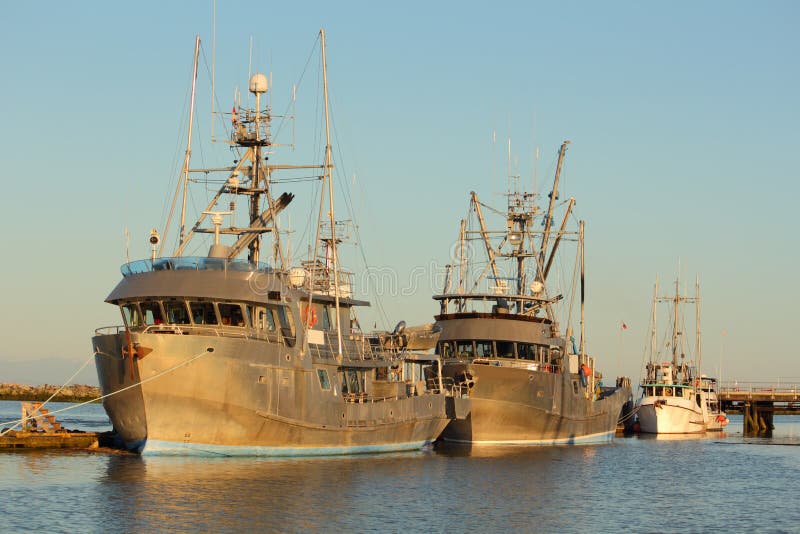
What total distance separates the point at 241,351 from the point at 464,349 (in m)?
21.5

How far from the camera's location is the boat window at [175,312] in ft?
136

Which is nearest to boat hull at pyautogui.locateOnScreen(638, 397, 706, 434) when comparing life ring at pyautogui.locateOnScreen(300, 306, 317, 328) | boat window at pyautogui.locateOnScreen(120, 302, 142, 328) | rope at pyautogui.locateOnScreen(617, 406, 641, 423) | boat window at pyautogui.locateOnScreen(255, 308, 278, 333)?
rope at pyautogui.locateOnScreen(617, 406, 641, 423)

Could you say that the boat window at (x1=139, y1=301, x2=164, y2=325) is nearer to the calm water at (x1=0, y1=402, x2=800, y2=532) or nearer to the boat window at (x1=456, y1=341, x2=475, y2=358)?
the calm water at (x1=0, y1=402, x2=800, y2=532)

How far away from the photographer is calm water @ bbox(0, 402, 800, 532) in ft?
99.6

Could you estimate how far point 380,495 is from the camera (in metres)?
36.0

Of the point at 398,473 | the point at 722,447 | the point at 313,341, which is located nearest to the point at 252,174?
the point at 313,341

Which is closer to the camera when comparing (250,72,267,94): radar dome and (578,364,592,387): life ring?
(250,72,267,94): radar dome

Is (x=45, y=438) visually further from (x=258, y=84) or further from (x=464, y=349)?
(x=464, y=349)

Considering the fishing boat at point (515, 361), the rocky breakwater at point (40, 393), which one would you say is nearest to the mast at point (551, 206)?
the fishing boat at point (515, 361)

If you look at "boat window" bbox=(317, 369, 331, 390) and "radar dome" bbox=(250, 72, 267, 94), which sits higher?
"radar dome" bbox=(250, 72, 267, 94)

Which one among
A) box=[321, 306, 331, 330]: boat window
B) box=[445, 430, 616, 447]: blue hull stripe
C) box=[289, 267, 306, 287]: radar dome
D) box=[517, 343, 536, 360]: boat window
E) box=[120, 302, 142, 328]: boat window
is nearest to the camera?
box=[120, 302, 142, 328]: boat window

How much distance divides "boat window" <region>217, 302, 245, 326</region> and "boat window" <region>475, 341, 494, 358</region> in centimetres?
2008

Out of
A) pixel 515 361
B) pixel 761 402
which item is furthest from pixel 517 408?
pixel 761 402

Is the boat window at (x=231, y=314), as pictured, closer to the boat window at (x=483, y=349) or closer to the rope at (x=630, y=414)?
the boat window at (x=483, y=349)
